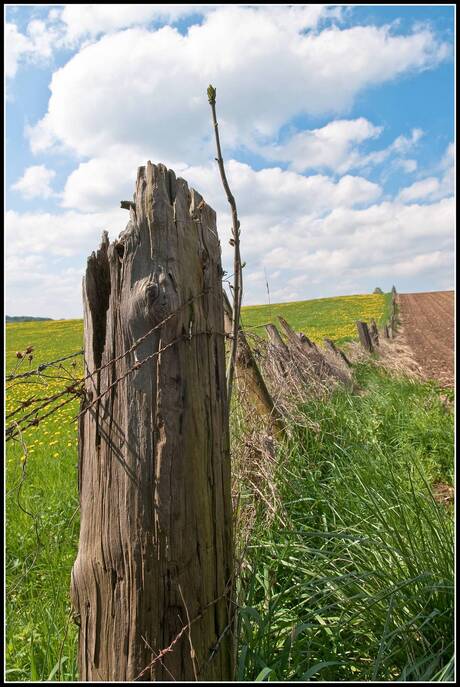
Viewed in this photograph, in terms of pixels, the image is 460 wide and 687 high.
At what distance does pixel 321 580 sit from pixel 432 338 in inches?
765

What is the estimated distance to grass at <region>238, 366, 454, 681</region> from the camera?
75.8 inches

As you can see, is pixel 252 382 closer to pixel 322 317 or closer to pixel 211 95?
pixel 211 95

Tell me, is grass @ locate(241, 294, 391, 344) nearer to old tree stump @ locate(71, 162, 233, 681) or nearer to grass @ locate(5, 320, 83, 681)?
grass @ locate(5, 320, 83, 681)

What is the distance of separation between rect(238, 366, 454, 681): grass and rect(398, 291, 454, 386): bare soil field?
24.2 ft

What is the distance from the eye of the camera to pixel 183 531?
1.46 m

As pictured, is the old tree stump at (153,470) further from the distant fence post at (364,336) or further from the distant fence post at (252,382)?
the distant fence post at (364,336)

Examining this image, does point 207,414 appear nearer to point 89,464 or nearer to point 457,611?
point 89,464

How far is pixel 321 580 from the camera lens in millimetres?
2154

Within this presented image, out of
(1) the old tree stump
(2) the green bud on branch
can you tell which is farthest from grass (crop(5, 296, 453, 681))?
(2) the green bud on branch

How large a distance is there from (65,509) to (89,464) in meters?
2.90

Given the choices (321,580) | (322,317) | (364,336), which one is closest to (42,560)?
(321,580)

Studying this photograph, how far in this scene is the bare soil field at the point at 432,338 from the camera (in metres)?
12.1

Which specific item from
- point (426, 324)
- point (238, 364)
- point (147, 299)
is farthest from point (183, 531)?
point (426, 324)

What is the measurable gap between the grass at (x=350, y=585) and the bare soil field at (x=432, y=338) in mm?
7382
